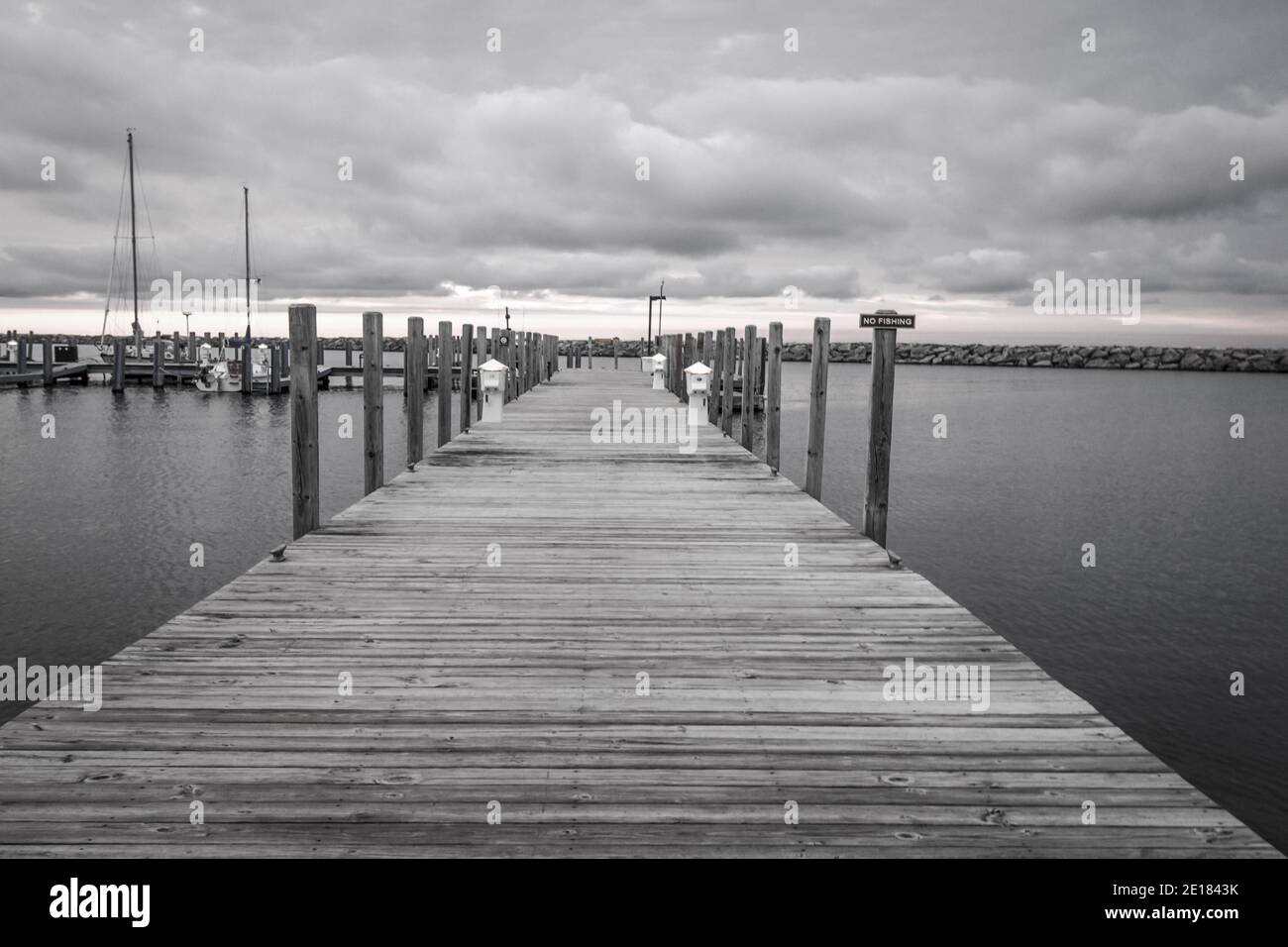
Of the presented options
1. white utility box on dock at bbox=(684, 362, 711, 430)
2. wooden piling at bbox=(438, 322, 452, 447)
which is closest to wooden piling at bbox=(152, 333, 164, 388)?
wooden piling at bbox=(438, 322, 452, 447)

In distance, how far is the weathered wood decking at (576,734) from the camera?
3.15m

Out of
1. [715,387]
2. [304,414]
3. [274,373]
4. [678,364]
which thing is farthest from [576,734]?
[274,373]

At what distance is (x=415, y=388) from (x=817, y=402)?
5.69m

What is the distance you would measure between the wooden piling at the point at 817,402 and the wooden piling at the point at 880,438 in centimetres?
141

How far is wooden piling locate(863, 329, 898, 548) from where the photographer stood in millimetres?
8625

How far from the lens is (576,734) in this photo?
3879 millimetres

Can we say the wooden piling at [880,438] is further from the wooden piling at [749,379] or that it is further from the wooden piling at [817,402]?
the wooden piling at [749,379]

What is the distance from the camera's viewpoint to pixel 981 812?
3297 mm

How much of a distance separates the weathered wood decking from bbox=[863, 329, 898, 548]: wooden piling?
78.5 inches

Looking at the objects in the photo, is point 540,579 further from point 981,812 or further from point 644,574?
point 981,812

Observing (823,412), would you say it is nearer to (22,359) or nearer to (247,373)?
(247,373)

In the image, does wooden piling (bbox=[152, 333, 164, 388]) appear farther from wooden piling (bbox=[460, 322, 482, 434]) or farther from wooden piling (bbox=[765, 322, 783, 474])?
wooden piling (bbox=[765, 322, 783, 474])

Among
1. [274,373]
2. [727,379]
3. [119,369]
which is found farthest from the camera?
[119,369]
